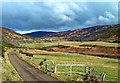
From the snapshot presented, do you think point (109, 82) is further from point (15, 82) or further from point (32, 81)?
point (15, 82)

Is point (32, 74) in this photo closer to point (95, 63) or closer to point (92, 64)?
point (92, 64)

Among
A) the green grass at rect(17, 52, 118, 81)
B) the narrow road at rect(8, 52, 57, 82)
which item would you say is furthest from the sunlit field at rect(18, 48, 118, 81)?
the narrow road at rect(8, 52, 57, 82)

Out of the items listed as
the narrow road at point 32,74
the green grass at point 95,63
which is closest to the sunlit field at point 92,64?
the green grass at point 95,63

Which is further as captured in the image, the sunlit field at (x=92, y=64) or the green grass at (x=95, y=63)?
the green grass at (x=95, y=63)

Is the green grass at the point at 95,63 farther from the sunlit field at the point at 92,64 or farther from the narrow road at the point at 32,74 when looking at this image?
the narrow road at the point at 32,74

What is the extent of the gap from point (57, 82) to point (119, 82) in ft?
21.6

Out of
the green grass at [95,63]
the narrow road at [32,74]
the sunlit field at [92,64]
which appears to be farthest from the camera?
the green grass at [95,63]

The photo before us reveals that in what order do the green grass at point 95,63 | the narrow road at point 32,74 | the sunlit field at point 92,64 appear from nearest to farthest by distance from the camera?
the narrow road at point 32,74, the sunlit field at point 92,64, the green grass at point 95,63

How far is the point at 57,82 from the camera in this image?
3109cm

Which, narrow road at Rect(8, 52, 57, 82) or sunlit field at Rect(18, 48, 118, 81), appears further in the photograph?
sunlit field at Rect(18, 48, 118, 81)

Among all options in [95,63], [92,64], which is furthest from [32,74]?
[95,63]

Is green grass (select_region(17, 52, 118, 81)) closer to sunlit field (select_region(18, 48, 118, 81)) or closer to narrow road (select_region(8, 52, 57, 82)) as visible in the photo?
sunlit field (select_region(18, 48, 118, 81))

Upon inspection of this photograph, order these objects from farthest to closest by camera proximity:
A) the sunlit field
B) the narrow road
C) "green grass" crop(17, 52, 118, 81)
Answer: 1. "green grass" crop(17, 52, 118, 81)
2. the sunlit field
3. the narrow road

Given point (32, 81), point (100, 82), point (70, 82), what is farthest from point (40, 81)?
point (100, 82)
